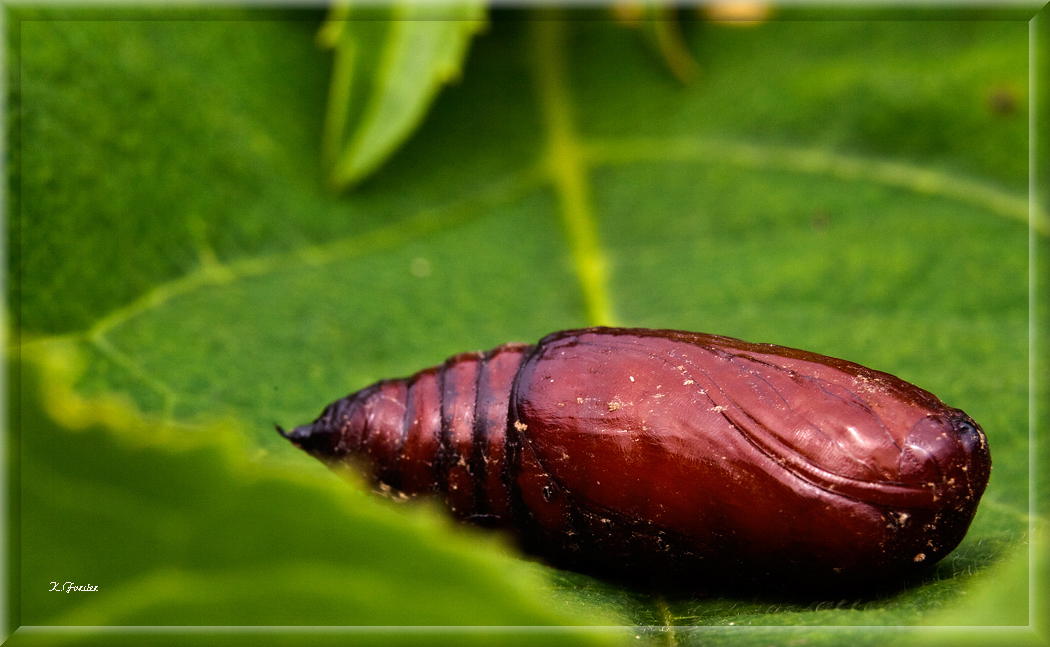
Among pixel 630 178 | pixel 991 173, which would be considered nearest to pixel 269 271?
pixel 630 178

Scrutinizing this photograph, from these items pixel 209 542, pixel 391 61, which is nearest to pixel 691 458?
pixel 209 542

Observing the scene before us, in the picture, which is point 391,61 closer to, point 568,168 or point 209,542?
point 568,168

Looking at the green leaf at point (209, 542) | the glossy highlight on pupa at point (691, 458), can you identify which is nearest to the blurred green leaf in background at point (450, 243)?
the green leaf at point (209, 542)

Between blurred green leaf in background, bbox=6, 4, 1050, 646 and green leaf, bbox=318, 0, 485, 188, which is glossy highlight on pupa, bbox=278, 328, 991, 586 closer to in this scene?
blurred green leaf in background, bbox=6, 4, 1050, 646

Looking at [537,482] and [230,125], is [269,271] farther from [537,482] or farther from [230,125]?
[537,482]

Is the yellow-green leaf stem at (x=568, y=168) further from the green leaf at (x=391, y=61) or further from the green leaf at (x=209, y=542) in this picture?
the green leaf at (x=209, y=542)

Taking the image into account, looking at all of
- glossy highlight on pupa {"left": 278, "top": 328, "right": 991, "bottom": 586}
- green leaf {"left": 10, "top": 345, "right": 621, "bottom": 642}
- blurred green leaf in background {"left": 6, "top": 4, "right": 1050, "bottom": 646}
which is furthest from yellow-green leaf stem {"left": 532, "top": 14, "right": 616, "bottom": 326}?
green leaf {"left": 10, "top": 345, "right": 621, "bottom": 642}
